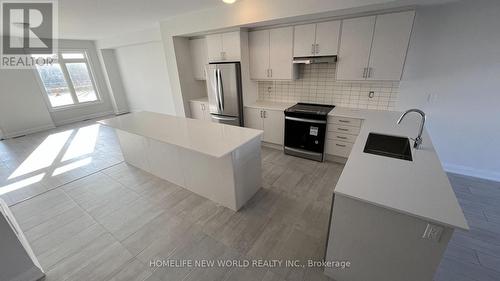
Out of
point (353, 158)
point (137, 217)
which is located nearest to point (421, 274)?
point (353, 158)

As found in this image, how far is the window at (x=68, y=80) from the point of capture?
600 centimetres

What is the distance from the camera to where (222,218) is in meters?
2.30

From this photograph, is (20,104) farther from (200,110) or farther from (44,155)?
(200,110)

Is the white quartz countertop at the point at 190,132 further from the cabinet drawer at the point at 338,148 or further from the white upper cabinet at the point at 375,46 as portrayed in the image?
the white upper cabinet at the point at 375,46

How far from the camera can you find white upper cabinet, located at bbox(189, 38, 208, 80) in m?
4.37

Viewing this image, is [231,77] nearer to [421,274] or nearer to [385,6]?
[385,6]

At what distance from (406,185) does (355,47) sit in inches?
89.7

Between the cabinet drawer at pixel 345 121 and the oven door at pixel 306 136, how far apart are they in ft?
0.48

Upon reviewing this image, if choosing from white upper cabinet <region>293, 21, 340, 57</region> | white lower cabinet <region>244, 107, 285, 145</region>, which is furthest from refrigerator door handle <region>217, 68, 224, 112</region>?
white upper cabinet <region>293, 21, 340, 57</region>

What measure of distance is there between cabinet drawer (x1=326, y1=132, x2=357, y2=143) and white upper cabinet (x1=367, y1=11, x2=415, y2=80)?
907mm

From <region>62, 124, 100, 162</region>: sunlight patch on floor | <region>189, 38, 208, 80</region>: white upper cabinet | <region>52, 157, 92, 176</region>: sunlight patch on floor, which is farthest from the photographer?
<region>189, 38, 208, 80</region>: white upper cabinet

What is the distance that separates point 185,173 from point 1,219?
1.59 m

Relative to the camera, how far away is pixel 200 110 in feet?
15.4

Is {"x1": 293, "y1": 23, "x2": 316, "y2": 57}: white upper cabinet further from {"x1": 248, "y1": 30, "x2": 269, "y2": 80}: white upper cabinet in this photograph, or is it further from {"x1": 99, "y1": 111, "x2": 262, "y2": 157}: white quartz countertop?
{"x1": 99, "y1": 111, "x2": 262, "y2": 157}: white quartz countertop
